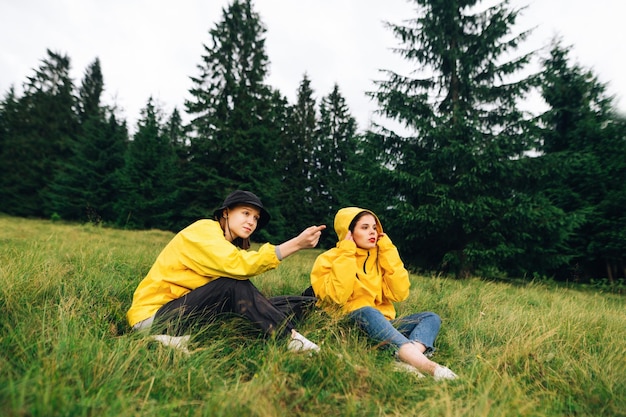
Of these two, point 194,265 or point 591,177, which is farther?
point 591,177

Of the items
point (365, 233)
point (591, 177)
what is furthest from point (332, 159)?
point (365, 233)

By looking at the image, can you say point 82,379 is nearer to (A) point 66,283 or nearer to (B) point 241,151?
(A) point 66,283

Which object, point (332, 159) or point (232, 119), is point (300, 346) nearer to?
point (232, 119)

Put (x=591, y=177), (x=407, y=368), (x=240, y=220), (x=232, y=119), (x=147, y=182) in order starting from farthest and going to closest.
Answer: (x=147, y=182)
(x=232, y=119)
(x=591, y=177)
(x=240, y=220)
(x=407, y=368)

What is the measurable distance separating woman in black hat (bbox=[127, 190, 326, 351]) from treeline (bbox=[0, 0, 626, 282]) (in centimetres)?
669

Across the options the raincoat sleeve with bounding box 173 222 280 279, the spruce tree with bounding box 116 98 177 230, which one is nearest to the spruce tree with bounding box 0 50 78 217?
the spruce tree with bounding box 116 98 177 230

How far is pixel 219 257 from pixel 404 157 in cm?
834

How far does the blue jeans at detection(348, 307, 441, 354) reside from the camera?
99.0 inches

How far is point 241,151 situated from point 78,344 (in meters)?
15.5

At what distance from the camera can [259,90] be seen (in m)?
17.8

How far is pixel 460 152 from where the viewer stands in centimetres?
820

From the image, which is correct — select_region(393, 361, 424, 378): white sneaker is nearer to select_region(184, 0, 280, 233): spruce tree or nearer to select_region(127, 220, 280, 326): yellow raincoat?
select_region(127, 220, 280, 326): yellow raincoat

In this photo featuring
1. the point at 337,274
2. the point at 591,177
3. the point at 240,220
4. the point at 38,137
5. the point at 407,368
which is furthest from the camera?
the point at 38,137

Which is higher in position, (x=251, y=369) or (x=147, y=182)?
(x=147, y=182)
